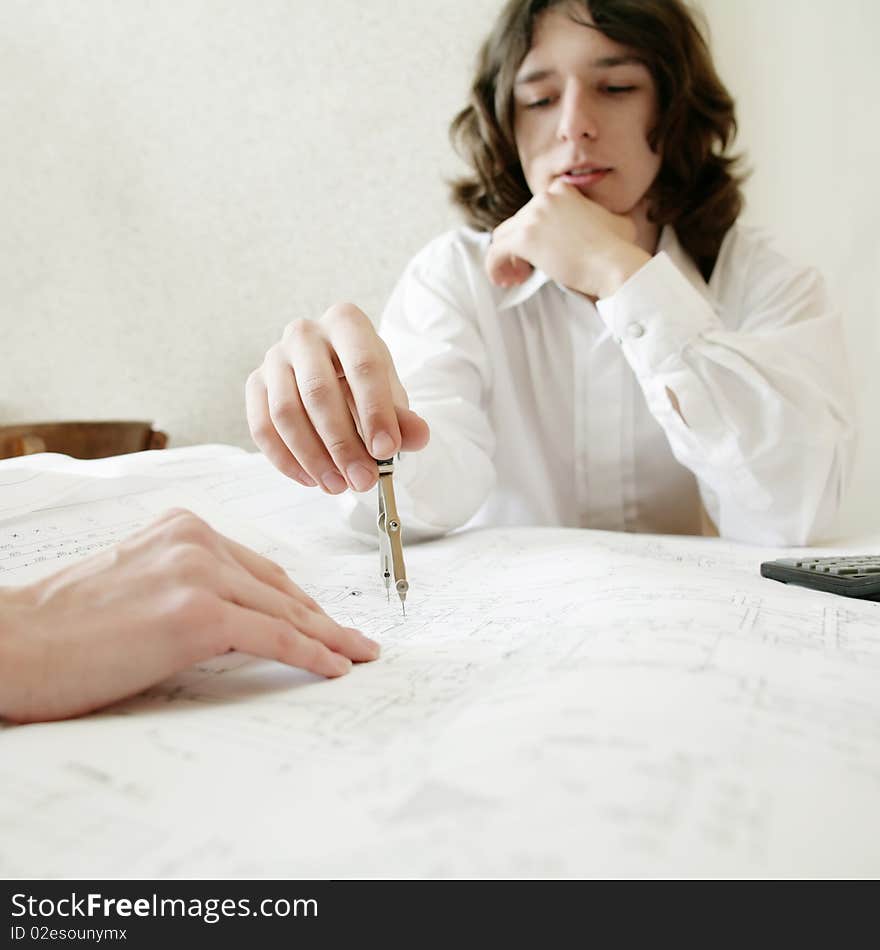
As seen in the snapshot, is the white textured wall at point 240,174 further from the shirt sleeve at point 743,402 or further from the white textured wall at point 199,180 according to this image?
the shirt sleeve at point 743,402

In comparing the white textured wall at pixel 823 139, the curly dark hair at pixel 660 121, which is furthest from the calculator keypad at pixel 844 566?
the white textured wall at pixel 823 139

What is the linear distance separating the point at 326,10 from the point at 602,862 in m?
2.00

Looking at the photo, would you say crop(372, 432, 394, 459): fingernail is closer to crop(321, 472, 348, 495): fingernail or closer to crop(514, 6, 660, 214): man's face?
crop(321, 472, 348, 495): fingernail

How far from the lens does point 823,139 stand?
1718 millimetres

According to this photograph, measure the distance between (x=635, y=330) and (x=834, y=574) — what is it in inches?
18.1

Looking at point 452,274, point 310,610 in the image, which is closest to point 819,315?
point 452,274

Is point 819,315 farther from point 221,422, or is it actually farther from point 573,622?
point 221,422

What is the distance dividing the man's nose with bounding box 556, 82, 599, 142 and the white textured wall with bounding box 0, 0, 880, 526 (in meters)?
0.70

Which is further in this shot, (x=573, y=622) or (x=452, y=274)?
(x=452, y=274)

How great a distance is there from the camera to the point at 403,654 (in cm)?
48

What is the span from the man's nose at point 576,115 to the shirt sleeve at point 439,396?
0.86ft

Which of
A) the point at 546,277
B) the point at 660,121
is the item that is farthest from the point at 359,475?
the point at 660,121

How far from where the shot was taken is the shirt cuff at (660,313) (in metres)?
1.00

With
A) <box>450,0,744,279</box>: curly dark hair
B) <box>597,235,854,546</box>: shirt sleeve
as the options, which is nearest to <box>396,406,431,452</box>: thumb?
<box>597,235,854,546</box>: shirt sleeve
